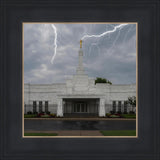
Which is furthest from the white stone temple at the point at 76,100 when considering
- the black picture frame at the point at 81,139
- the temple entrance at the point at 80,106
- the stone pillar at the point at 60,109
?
the black picture frame at the point at 81,139

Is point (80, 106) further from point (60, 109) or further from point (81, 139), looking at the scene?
point (81, 139)

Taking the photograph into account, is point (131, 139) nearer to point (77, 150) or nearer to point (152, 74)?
point (77, 150)

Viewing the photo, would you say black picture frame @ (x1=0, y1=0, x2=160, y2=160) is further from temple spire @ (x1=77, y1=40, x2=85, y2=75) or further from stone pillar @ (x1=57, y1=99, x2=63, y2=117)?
temple spire @ (x1=77, y1=40, x2=85, y2=75)

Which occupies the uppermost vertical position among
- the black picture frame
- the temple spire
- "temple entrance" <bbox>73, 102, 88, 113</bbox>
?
the temple spire

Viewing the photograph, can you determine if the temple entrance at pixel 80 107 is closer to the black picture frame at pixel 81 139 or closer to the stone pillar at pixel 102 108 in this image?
the stone pillar at pixel 102 108

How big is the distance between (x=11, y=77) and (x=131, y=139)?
Answer: 3470 millimetres

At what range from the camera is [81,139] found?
4.22m

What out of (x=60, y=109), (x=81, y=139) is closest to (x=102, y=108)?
(x=60, y=109)

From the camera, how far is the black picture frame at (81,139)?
4152 mm

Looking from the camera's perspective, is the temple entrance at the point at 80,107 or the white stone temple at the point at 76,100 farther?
the temple entrance at the point at 80,107

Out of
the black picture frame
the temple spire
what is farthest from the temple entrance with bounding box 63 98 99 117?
the black picture frame

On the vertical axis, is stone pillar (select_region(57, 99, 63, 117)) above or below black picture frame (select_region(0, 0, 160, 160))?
below

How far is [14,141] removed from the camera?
420cm

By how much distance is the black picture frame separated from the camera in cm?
415
